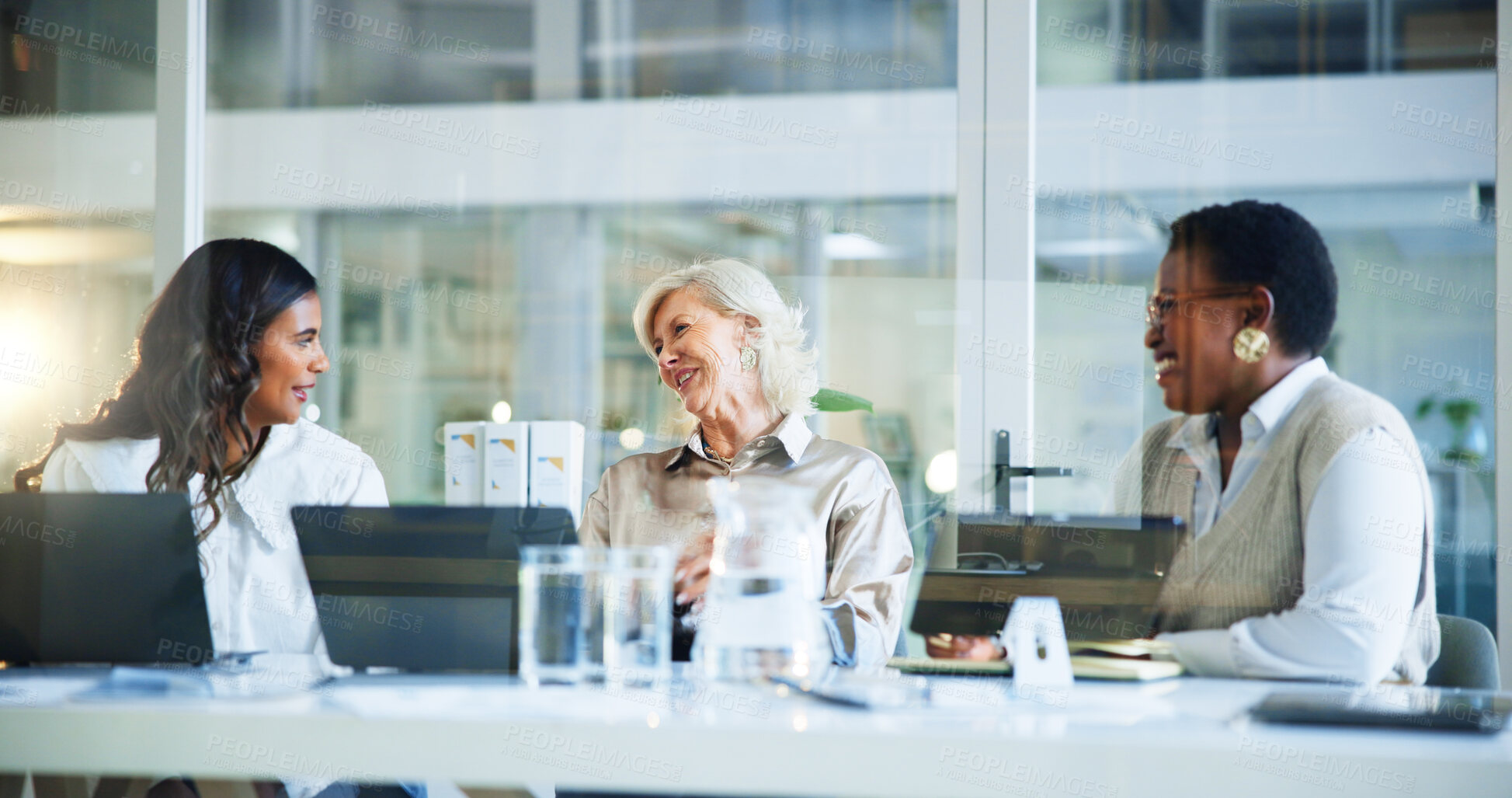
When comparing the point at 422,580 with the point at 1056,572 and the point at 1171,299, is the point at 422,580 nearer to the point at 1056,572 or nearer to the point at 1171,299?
the point at 1056,572

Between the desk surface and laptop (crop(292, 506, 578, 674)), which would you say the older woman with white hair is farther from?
the desk surface

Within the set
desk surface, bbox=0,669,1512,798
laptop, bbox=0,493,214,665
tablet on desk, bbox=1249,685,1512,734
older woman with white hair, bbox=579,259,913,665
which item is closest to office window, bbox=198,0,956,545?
older woman with white hair, bbox=579,259,913,665

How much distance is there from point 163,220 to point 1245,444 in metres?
2.62

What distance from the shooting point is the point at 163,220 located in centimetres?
306

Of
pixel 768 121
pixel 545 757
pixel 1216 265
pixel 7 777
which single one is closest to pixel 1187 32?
pixel 1216 265

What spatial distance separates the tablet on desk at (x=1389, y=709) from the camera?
102 centimetres

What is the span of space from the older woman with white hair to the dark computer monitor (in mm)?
→ 314

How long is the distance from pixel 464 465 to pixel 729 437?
1.60ft

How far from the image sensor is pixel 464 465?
2105 millimetres

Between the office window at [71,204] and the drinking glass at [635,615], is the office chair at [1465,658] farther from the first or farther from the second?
the office window at [71,204]

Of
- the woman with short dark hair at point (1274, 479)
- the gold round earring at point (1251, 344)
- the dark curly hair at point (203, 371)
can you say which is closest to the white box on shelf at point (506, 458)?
the dark curly hair at point (203, 371)

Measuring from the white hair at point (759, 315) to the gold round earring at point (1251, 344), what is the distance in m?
0.79

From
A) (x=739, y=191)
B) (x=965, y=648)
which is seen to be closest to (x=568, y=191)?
(x=739, y=191)

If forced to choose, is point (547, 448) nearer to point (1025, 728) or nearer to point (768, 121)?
point (1025, 728)
